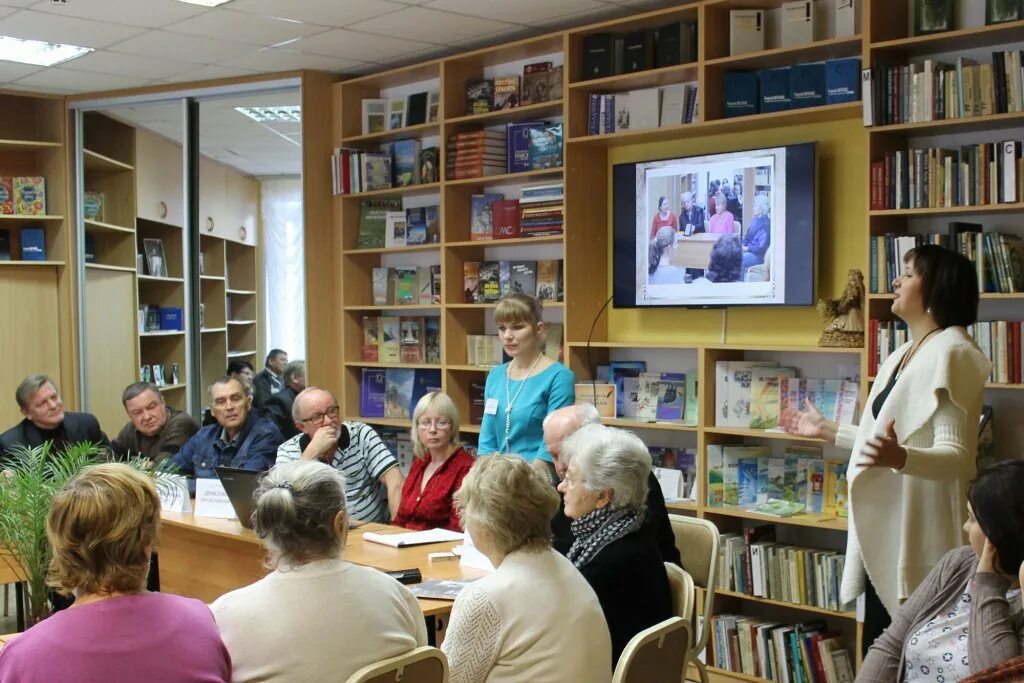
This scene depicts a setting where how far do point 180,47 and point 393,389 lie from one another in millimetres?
2282

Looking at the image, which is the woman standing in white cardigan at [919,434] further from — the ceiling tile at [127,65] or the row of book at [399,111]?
the ceiling tile at [127,65]

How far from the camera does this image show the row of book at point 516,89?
5617 mm

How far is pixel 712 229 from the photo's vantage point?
501 cm

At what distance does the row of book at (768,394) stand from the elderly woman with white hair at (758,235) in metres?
0.48

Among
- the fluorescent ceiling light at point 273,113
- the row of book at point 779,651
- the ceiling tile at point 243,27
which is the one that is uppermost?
the ceiling tile at point 243,27

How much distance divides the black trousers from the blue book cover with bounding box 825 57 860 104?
6.77 feet

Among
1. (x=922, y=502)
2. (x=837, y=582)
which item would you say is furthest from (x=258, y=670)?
(x=837, y=582)

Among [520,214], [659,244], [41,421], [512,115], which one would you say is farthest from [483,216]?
[41,421]

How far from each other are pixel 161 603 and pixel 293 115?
209 inches

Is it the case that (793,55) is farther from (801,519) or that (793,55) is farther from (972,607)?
(972,607)

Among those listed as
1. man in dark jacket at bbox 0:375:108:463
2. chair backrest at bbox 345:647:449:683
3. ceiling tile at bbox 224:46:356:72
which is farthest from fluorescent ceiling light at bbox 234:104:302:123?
chair backrest at bbox 345:647:449:683

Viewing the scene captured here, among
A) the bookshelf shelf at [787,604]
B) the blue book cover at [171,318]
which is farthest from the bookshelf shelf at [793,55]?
the blue book cover at [171,318]

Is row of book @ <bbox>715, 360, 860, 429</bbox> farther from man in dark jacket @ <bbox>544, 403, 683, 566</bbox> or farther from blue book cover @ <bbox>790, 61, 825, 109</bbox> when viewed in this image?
man in dark jacket @ <bbox>544, 403, 683, 566</bbox>

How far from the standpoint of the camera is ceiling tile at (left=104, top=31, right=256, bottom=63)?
19.2 ft
